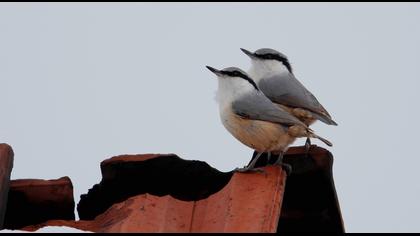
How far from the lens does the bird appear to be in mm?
6504

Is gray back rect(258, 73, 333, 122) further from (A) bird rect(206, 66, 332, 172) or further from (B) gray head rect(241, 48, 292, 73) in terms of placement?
(A) bird rect(206, 66, 332, 172)

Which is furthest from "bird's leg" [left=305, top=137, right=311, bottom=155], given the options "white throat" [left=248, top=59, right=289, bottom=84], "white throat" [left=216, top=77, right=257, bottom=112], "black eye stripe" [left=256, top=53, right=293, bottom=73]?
"black eye stripe" [left=256, top=53, right=293, bottom=73]

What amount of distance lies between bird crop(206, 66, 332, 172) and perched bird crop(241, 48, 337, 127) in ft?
2.39

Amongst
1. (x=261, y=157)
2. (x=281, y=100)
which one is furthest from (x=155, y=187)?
(x=281, y=100)

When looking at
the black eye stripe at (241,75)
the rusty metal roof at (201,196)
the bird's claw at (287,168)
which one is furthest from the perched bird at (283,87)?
the bird's claw at (287,168)

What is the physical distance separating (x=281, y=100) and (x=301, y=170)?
1.70 meters

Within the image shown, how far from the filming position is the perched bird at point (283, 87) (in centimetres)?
746

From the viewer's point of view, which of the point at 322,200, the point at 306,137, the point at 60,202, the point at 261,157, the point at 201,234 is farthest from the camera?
the point at 261,157

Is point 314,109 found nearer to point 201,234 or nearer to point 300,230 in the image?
point 300,230

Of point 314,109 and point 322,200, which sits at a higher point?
point 314,109

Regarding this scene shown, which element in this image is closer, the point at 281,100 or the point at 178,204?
the point at 178,204

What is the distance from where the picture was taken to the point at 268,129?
6508 millimetres

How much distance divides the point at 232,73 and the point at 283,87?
0.87 m

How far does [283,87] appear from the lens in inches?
305
